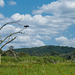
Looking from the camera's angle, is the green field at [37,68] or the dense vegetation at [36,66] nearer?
the green field at [37,68]

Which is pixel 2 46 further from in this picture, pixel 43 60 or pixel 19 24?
pixel 43 60

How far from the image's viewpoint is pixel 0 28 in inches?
170

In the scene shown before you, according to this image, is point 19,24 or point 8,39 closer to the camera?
point 8,39

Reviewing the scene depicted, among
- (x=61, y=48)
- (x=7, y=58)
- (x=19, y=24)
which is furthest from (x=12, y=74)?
(x=61, y=48)

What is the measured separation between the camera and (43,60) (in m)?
8.88

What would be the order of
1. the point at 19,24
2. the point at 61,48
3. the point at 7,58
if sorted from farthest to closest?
the point at 61,48
the point at 7,58
the point at 19,24

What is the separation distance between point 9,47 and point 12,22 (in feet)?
3.49

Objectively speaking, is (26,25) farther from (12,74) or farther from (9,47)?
(12,74)

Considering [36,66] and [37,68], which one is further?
[36,66]

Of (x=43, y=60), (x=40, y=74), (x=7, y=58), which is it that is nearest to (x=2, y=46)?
(x=40, y=74)

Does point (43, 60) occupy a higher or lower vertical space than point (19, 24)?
lower

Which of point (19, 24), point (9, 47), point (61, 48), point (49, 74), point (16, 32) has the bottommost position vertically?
point (49, 74)

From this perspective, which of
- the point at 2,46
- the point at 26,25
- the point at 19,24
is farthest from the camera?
the point at 19,24

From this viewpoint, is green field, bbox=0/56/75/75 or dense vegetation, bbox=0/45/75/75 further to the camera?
dense vegetation, bbox=0/45/75/75
